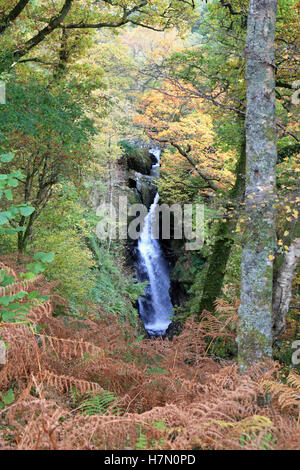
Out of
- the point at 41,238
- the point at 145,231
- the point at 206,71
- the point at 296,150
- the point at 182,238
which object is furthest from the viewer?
the point at 145,231

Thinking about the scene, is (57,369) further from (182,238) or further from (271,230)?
(182,238)

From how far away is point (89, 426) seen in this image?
5.63 ft

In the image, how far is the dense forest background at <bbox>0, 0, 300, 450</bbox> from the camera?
71.8 inches

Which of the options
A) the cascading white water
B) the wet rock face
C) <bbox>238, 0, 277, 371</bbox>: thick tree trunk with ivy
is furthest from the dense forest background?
the wet rock face

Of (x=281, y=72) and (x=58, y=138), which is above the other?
(x=281, y=72)

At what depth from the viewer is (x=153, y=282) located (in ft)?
58.2

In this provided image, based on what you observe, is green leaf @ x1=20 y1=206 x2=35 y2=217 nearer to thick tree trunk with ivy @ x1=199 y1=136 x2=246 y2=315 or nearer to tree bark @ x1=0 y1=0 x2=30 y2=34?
thick tree trunk with ivy @ x1=199 y1=136 x2=246 y2=315

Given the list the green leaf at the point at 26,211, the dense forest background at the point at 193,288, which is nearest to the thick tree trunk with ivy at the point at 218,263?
the dense forest background at the point at 193,288

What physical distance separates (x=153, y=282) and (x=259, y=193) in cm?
1481

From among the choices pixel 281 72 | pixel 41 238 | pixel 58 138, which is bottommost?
pixel 41 238

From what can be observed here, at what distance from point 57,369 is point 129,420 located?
48.5 inches

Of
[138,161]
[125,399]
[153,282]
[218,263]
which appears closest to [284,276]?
[125,399]
